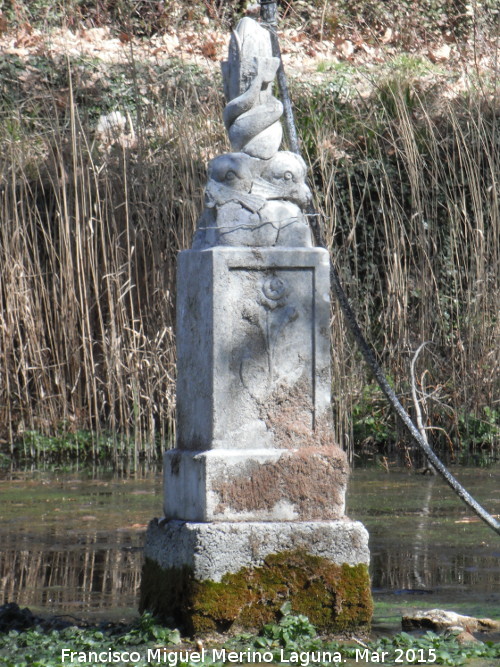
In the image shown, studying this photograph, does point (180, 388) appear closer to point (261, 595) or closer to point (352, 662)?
point (261, 595)

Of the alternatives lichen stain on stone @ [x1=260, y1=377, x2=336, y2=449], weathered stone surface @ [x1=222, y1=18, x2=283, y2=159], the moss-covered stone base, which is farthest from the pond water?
weathered stone surface @ [x1=222, y1=18, x2=283, y2=159]

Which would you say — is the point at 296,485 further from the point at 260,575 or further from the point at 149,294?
the point at 149,294

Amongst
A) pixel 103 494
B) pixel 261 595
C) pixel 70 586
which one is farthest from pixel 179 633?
pixel 103 494

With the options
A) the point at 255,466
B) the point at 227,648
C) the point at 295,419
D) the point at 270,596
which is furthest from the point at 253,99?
the point at 227,648

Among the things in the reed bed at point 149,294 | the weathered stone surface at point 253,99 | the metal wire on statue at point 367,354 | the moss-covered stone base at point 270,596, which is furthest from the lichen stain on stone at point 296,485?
the reed bed at point 149,294

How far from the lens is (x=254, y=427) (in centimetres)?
361

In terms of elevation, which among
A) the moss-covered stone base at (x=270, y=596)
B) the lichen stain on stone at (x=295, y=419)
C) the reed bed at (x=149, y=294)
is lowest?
the moss-covered stone base at (x=270, y=596)

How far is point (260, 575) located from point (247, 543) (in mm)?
111

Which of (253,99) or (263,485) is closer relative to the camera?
(263,485)

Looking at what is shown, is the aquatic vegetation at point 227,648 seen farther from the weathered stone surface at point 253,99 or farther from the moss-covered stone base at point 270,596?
the weathered stone surface at point 253,99

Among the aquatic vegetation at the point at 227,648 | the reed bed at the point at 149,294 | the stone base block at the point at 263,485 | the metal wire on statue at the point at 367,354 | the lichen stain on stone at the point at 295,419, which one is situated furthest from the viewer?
the reed bed at the point at 149,294

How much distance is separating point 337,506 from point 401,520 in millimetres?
2306

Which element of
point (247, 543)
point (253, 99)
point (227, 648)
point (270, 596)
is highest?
point (253, 99)

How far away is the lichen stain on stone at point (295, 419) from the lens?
3.63 meters
